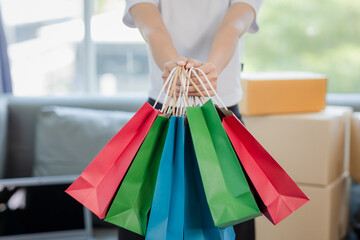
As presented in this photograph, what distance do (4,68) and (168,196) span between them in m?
2.17

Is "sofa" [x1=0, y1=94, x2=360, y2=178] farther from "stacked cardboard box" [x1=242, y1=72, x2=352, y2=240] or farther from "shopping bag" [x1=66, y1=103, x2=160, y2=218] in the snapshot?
"shopping bag" [x1=66, y1=103, x2=160, y2=218]

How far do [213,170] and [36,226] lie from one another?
155 centimetres

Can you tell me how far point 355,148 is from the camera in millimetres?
1988

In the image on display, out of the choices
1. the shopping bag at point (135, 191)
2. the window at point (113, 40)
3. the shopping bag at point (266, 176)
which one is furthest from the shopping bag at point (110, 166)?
the window at point (113, 40)

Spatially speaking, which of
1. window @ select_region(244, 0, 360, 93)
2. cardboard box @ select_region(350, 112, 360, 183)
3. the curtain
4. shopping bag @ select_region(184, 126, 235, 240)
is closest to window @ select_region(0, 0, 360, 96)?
window @ select_region(244, 0, 360, 93)

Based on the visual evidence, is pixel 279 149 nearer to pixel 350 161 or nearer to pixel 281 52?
pixel 350 161

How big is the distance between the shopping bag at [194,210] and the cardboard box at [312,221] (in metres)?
1.19

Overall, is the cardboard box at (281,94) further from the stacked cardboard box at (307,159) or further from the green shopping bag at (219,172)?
the green shopping bag at (219,172)

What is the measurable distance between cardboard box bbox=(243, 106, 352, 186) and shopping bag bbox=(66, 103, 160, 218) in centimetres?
118

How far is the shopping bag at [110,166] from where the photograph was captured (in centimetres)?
75

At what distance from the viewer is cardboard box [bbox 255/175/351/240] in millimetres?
1867

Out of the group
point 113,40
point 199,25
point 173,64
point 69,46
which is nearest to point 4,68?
point 69,46

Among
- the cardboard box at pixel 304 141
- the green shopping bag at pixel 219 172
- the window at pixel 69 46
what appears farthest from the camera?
the window at pixel 69 46

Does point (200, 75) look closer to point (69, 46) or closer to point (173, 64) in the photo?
point (173, 64)
